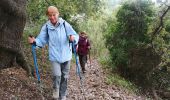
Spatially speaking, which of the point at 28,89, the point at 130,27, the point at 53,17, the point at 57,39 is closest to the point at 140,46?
the point at 130,27

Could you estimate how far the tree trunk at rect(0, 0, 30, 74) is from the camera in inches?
270

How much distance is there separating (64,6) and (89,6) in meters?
1.44

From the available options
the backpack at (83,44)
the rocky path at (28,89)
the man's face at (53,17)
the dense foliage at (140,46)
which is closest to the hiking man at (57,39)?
the man's face at (53,17)

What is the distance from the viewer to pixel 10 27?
6.96 m

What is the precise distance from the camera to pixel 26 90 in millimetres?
8133

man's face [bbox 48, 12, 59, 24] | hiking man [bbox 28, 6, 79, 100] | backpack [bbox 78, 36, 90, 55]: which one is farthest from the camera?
backpack [bbox 78, 36, 90, 55]

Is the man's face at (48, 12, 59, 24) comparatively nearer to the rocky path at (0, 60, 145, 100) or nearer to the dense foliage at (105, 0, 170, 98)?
the rocky path at (0, 60, 145, 100)

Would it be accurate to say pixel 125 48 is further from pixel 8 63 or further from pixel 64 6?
pixel 8 63

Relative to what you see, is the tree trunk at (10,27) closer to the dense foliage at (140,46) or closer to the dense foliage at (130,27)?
the dense foliage at (140,46)

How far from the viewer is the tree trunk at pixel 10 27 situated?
6859 mm

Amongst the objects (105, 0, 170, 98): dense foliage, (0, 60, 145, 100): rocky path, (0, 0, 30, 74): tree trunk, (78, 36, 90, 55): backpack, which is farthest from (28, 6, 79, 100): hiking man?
(105, 0, 170, 98): dense foliage

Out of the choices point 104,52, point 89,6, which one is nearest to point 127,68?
point 89,6

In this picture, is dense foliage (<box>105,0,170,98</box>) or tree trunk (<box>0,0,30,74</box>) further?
dense foliage (<box>105,0,170,98</box>)

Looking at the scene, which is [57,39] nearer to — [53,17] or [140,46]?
[53,17]
